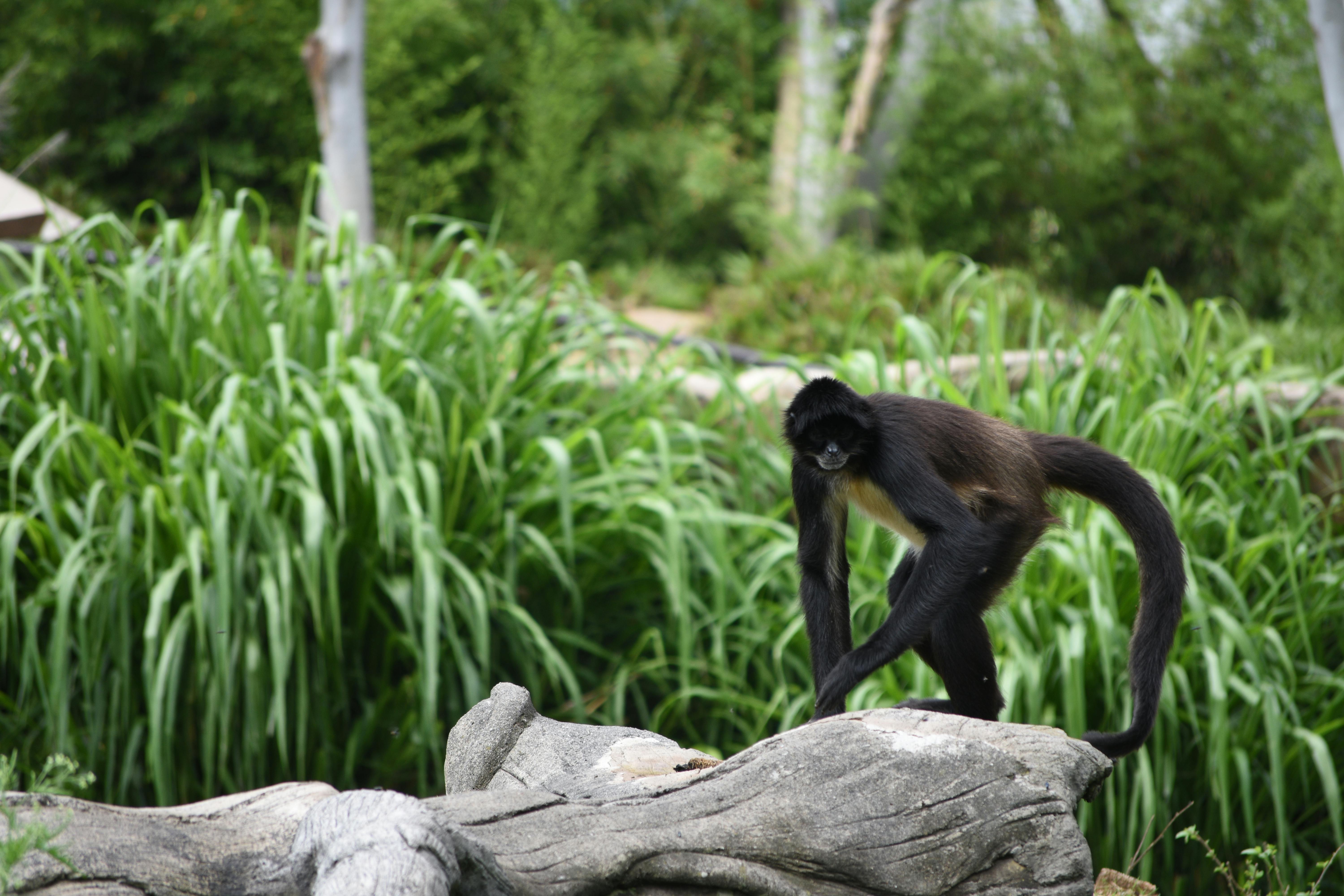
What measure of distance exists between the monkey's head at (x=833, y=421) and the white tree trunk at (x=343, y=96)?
445cm

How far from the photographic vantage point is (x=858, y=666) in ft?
6.26

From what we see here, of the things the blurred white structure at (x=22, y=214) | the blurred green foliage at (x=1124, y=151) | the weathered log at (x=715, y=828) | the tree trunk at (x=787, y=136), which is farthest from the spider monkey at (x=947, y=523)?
the tree trunk at (x=787, y=136)

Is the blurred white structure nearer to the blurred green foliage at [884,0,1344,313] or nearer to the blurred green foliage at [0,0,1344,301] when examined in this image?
the blurred green foliage at [0,0,1344,301]

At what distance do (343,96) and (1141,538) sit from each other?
5204 mm

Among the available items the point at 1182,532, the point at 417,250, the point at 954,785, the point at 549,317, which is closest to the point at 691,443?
the point at 549,317

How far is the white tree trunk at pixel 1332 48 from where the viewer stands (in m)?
3.22

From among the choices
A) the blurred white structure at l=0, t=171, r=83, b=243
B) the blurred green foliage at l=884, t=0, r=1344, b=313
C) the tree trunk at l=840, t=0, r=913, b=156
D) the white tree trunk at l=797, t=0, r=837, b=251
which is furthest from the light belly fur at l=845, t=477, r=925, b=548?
the tree trunk at l=840, t=0, r=913, b=156

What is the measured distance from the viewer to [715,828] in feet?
5.30

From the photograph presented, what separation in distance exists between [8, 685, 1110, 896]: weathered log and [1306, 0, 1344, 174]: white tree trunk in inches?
97.7

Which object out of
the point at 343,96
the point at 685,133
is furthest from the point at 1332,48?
the point at 685,133

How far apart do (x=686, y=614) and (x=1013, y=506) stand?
1.68 metres

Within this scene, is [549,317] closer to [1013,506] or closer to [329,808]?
[1013,506]

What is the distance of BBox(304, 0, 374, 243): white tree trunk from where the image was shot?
5.98 meters

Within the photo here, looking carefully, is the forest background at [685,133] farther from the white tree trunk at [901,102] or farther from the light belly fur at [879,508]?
the light belly fur at [879,508]
